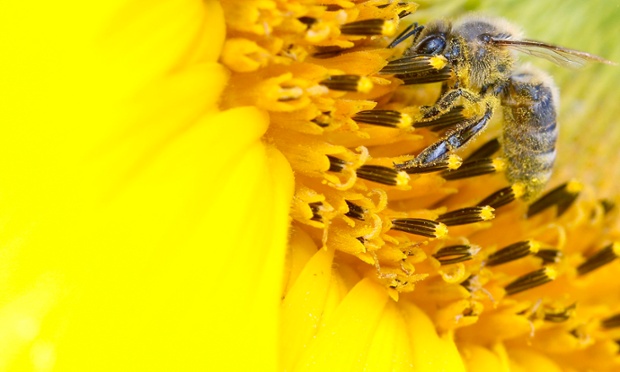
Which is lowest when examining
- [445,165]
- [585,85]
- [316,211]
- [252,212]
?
[252,212]

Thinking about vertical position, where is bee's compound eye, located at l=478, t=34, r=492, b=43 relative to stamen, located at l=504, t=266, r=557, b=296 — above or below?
above

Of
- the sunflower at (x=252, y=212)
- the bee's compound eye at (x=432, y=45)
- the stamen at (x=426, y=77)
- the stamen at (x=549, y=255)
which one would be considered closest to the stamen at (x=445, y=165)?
the sunflower at (x=252, y=212)

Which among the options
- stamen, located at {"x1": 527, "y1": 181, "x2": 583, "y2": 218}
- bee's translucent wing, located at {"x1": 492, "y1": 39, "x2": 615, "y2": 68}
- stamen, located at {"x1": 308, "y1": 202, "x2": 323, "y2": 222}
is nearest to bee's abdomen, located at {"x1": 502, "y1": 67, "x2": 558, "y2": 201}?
bee's translucent wing, located at {"x1": 492, "y1": 39, "x2": 615, "y2": 68}

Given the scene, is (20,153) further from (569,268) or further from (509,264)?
(569,268)

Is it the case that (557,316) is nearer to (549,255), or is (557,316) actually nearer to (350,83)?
(549,255)

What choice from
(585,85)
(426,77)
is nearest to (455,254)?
(426,77)

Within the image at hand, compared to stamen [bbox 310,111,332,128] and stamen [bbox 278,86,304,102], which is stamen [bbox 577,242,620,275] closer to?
stamen [bbox 310,111,332,128]

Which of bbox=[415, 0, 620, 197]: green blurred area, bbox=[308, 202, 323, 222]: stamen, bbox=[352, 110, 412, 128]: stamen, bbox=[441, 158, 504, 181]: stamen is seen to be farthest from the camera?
bbox=[415, 0, 620, 197]: green blurred area
